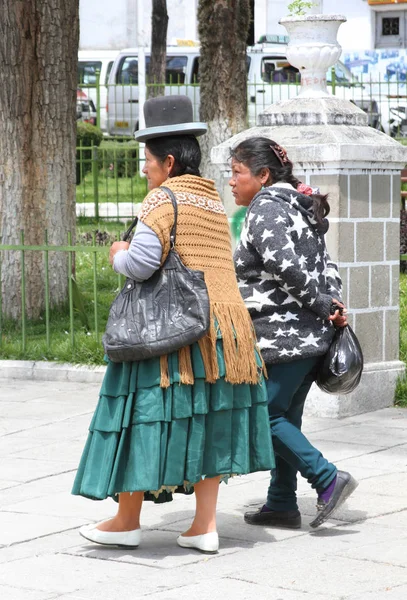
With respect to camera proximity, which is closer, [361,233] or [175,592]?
[175,592]

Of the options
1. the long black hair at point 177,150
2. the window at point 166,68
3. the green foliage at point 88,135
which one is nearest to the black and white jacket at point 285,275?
the long black hair at point 177,150

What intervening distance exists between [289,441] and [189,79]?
18.9 metres

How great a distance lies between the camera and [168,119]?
4422mm

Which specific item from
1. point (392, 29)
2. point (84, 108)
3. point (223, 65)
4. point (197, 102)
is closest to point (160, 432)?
point (223, 65)

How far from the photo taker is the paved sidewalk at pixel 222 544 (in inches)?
159

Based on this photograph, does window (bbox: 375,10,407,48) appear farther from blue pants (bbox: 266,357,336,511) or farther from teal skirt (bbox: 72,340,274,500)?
teal skirt (bbox: 72,340,274,500)

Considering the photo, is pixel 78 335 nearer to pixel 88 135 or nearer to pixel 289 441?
pixel 289 441

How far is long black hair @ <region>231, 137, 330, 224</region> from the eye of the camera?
471 cm

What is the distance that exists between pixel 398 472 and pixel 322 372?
1221 millimetres

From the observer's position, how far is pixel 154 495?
4.57 metres

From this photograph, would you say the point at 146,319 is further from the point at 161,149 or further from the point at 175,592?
the point at 175,592

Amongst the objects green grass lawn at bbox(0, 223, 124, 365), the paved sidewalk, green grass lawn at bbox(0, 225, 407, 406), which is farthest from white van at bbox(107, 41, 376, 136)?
the paved sidewalk

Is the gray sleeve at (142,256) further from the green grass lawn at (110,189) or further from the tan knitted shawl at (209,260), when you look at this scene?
the green grass lawn at (110,189)

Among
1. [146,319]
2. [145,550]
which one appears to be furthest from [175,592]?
[146,319]
